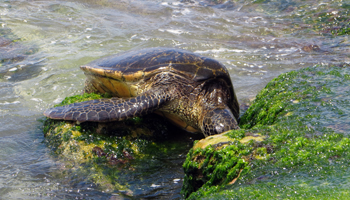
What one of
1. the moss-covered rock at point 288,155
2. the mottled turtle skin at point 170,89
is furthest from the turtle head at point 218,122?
the moss-covered rock at point 288,155

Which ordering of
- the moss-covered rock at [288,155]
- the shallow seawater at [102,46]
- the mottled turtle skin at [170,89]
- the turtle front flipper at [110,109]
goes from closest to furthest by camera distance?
1. the moss-covered rock at [288,155]
2. the shallow seawater at [102,46]
3. the turtle front flipper at [110,109]
4. the mottled turtle skin at [170,89]

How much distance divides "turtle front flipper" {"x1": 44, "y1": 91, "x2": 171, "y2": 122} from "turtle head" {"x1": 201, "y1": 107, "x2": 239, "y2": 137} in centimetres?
65

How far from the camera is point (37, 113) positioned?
5.52 metres

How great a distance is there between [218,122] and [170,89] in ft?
2.97

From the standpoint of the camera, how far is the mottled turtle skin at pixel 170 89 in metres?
4.25

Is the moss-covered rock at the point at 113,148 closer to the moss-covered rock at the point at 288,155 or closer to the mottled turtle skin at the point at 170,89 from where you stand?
the mottled turtle skin at the point at 170,89

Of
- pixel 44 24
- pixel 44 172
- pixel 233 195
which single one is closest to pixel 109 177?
pixel 44 172

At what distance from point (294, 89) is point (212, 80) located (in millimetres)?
1193

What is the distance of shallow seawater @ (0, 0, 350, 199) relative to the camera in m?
3.81

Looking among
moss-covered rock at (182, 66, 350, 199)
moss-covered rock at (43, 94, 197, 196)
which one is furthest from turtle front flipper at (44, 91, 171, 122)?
moss-covered rock at (182, 66, 350, 199)

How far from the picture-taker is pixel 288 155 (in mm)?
2469

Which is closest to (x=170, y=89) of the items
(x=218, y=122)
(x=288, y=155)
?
(x=218, y=122)

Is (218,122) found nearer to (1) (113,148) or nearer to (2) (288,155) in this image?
(1) (113,148)

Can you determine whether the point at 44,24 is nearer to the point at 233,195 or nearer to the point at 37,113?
the point at 37,113
